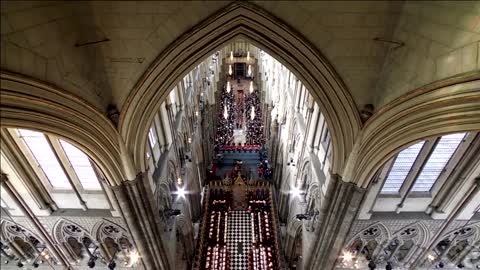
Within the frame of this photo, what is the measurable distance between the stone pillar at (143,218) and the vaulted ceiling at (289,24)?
2.60m

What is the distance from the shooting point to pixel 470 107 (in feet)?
20.2

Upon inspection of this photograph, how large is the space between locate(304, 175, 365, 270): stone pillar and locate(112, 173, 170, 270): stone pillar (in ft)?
18.5

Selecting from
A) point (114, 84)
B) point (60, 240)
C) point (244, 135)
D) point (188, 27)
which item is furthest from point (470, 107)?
point (244, 135)

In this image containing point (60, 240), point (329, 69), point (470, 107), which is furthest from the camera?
point (60, 240)

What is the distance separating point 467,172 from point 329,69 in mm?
5540

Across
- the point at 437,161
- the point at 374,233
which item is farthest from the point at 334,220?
the point at 437,161

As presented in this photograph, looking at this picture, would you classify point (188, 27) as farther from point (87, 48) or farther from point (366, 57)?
point (366, 57)

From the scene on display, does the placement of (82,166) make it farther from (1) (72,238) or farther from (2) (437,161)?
(2) (437,161)

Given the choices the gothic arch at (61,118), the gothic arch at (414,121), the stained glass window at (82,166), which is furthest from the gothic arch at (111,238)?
the gothic arch at (414,121)

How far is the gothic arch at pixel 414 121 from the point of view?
6.10 metres

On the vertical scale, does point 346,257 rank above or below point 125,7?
below

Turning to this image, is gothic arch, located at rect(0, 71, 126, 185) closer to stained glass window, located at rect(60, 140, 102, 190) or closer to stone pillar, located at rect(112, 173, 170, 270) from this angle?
stone pillar, located at rect(112, 173, 170, 270)

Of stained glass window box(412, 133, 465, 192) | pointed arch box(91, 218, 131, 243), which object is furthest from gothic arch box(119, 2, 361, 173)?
pointed arch box(91, 218, 131, 243)

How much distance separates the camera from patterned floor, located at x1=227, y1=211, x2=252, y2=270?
17.4 metres
